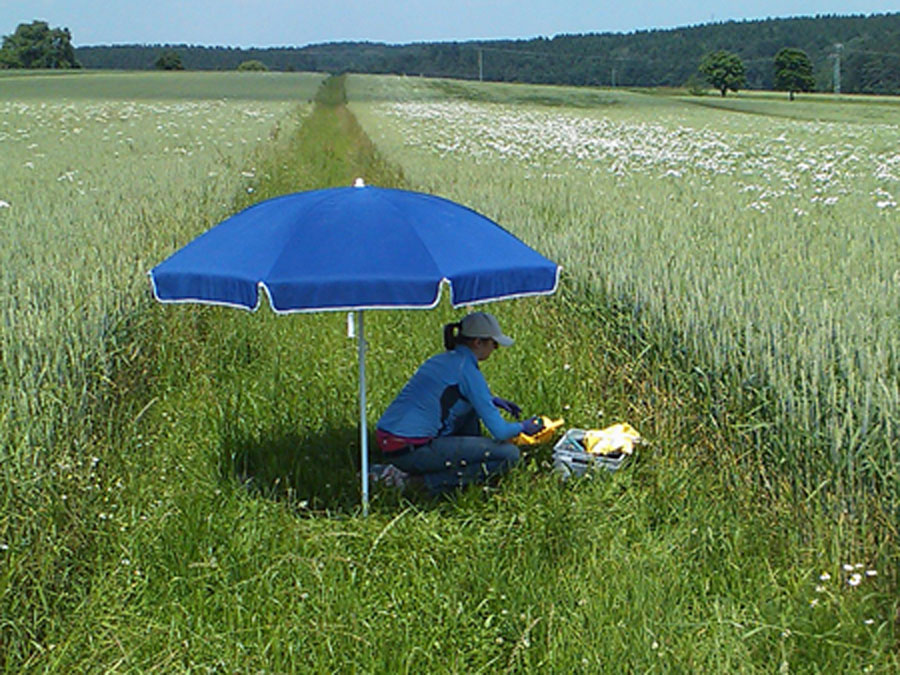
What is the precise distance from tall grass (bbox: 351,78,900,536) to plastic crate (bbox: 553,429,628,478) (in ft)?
1.72

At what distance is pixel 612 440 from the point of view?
5121 mm

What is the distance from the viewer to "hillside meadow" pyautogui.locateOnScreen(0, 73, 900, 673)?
3637 mm

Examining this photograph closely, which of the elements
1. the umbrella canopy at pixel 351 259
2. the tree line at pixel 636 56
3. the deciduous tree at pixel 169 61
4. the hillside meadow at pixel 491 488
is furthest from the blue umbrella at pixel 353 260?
the deciduous tree at pixel 169 61

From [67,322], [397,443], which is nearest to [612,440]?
[397,443]

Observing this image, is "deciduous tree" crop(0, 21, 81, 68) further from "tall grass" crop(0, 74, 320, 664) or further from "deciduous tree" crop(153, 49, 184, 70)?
"tall grass" crop(0, 74, 320, 664)

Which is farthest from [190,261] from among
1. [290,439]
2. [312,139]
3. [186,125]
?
[312,139]

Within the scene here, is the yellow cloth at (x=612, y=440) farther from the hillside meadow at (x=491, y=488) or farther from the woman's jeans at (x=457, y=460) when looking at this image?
the woman's jeans at (x=457, y=460)

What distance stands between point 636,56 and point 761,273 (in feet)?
465

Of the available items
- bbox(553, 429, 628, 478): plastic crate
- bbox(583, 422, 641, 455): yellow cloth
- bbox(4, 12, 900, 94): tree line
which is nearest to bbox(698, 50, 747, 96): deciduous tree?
bbox(4, 12, 900, 94): tree line

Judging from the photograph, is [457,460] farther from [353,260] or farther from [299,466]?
[353,260]

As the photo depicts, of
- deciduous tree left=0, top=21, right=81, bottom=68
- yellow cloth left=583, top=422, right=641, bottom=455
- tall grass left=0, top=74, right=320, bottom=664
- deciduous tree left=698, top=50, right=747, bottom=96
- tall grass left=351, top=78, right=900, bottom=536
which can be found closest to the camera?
tall grass left=0, top=74, right=320, bottom=664

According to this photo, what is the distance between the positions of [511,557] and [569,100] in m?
53.1

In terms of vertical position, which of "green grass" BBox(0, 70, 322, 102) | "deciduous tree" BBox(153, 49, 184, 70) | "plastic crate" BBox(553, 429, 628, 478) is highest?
"deciduous tree" BBox(153, 49, 184, 70)

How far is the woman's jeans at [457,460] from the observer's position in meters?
5.02
